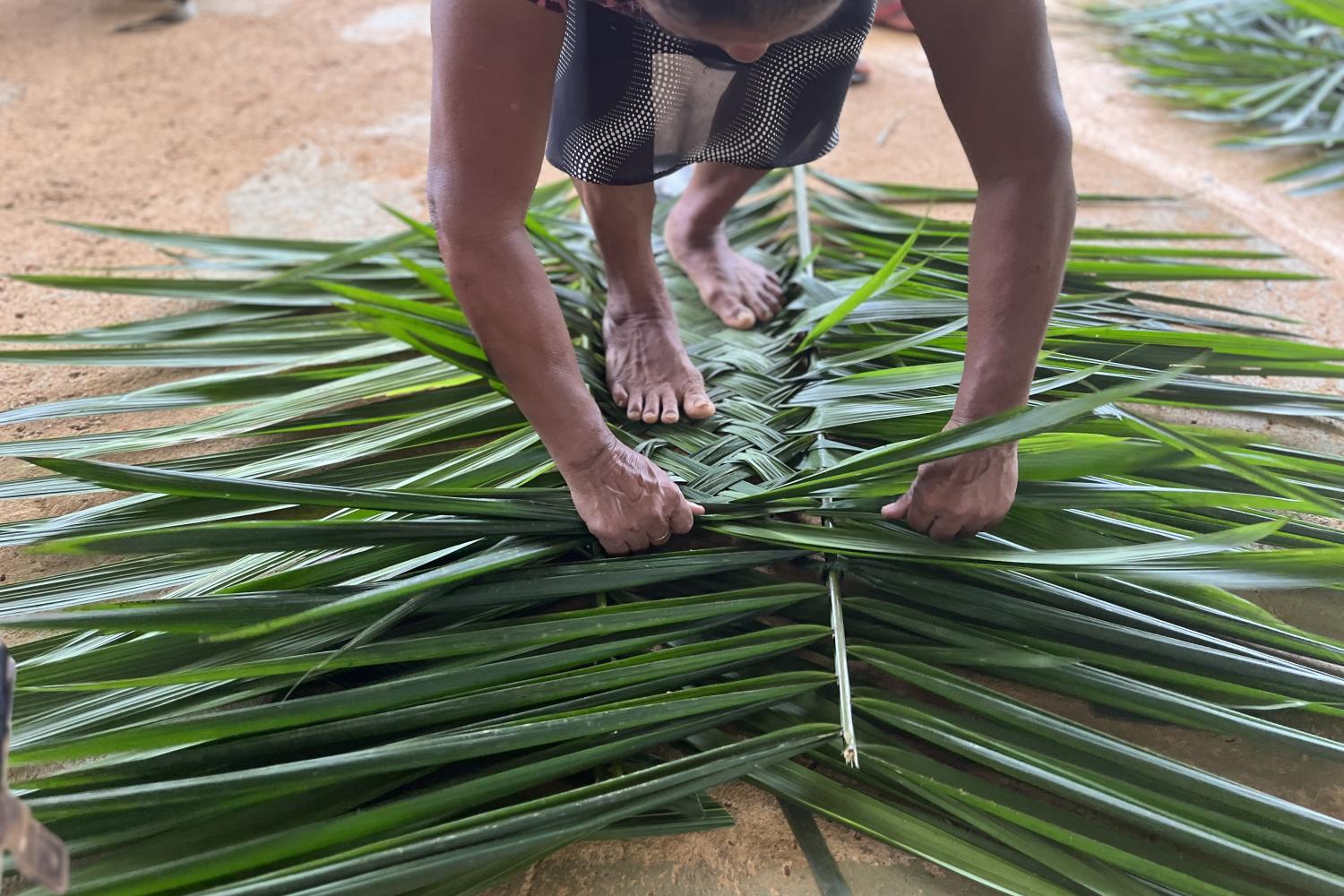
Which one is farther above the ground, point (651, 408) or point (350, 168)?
point (350, 168)

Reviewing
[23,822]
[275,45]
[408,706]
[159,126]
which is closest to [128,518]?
[408,706]

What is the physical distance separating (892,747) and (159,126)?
2331 millimetres

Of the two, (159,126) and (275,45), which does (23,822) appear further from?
(275,45)

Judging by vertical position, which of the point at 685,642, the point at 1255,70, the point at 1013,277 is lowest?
the point at 685,642

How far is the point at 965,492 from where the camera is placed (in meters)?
0.91

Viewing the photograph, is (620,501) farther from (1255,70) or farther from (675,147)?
(1255,70)

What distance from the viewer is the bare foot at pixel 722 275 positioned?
1450 millimetres

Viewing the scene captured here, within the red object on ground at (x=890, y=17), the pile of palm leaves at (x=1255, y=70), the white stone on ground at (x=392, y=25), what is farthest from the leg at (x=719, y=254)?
the red object on ground at (x=890, y=17)

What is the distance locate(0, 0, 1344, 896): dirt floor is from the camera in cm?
81

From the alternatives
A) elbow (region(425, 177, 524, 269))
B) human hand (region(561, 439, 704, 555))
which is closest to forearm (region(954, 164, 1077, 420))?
human hand (region(561, 439, 704, 555))

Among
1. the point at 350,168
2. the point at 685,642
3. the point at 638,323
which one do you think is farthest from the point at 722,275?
the point at 350,168

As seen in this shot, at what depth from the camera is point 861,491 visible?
94cm

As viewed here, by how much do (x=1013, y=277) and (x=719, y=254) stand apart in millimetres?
730

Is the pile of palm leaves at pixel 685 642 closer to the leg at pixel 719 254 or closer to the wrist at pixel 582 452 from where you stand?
the wrist at pixel 582 452
